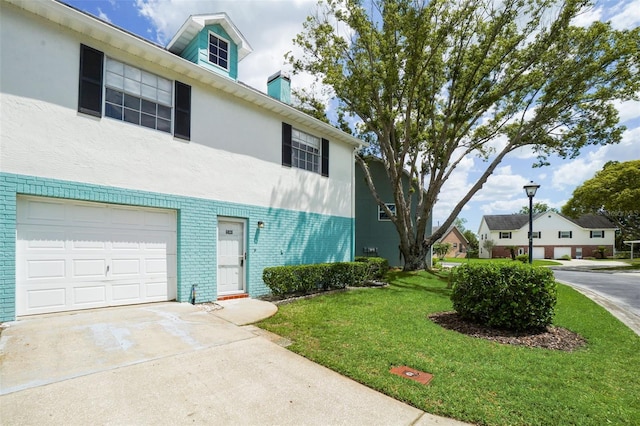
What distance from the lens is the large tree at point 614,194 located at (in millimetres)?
23859

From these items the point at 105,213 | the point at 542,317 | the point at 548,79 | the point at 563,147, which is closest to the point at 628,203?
the point at 563,147

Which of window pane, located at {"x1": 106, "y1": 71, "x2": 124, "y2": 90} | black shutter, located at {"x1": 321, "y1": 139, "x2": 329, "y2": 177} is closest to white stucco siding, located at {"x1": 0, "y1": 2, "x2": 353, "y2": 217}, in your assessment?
window pane, located at {"x1": 106, "y1": 71, "x2": 124, "y2": 90}

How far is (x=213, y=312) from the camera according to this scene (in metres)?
6.55

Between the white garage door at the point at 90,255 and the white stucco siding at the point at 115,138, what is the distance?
0.67 meters

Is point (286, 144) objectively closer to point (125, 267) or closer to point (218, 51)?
point (218, 51)

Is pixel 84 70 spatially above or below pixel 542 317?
above

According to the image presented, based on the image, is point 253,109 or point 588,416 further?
point 253,109

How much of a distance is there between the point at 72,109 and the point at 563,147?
19.9 metres

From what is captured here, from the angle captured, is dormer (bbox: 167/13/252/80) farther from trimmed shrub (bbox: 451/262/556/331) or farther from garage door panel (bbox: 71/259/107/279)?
trimmed shrub (bbox: 451/262/556/331)

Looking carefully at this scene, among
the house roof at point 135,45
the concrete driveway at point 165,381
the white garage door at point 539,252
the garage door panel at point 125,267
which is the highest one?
the house roof at point 135,45

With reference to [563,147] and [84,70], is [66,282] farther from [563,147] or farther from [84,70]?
[563,147]

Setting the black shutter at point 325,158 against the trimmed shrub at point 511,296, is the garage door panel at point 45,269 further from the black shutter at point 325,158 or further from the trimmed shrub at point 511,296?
the trimmed shrub at point 511,296

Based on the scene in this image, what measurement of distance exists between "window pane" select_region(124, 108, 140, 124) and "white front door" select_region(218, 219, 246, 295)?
307cm

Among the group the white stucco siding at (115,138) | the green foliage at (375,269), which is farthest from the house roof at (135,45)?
the green foliage at (375,269)
